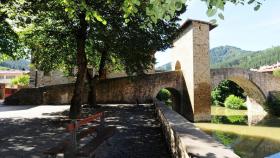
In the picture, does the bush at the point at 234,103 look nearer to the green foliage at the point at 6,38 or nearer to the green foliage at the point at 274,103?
the green foliage at the point at 274,103

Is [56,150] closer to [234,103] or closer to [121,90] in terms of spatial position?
[121,90]

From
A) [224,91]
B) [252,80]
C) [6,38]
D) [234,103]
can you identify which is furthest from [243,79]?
[6,38]

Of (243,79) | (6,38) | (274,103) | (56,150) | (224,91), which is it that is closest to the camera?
(56,150)

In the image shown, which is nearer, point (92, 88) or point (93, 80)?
point (93, 80)

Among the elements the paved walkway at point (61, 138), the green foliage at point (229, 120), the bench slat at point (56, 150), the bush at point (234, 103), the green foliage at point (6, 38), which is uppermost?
the green foliage at point (6, 38)

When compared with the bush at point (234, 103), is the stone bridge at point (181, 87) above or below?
above

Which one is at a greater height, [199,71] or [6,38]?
[6,38]

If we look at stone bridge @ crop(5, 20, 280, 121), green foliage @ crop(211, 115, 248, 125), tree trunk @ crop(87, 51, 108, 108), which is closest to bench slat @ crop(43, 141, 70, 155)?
tree trunk @ crop(87, 51, 108, 108)

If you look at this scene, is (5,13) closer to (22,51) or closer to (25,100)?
(22,51)

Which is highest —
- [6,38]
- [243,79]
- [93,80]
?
[6,38]

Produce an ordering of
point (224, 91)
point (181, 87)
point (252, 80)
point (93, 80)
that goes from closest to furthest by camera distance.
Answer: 1. point (93, 80)
2. point (181, 87)
3. point (252, 80)
4. point (224, 91)

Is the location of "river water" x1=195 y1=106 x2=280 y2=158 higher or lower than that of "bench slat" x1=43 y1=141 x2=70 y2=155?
lower

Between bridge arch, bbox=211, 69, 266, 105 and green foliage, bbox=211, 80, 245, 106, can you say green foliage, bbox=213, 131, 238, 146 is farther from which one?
green foliage, bbox=211, 80, 245, 106

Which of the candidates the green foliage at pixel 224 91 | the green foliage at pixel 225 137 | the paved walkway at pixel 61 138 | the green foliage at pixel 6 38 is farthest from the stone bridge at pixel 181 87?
the green foliage at pixel 224 91
